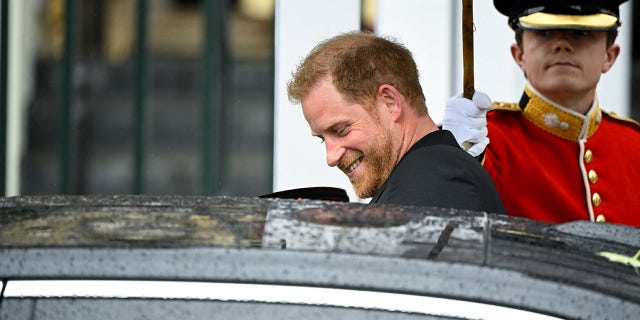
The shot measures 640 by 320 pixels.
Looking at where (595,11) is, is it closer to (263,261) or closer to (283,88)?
(283,88)

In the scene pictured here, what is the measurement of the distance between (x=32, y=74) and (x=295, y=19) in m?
1.41

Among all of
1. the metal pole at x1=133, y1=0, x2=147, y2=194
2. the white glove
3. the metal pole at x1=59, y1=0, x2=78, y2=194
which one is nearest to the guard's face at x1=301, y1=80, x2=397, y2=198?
the white glove

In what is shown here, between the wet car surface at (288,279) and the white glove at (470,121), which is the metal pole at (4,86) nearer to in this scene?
the white glove at (470,121)

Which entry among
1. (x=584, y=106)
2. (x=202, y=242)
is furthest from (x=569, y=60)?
(x=202, y=242)

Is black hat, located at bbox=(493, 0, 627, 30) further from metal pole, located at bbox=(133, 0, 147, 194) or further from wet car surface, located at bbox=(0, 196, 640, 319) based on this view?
metal pole, located at bbox=(133, 0, 147, 194)

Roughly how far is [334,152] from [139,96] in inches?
155

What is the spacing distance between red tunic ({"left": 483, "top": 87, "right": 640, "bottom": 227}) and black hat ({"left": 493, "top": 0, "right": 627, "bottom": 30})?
23cm

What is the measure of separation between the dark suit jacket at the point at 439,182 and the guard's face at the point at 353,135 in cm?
9

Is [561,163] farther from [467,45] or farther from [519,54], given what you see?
[467,45]

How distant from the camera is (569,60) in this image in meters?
4.05

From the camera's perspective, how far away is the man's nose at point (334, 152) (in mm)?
2848

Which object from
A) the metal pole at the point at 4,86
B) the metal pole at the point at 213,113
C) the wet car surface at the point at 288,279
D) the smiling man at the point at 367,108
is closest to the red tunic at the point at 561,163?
the smiling man at the point at 367,108

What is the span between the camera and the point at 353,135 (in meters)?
2.81

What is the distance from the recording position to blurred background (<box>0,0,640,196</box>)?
21.4ft
